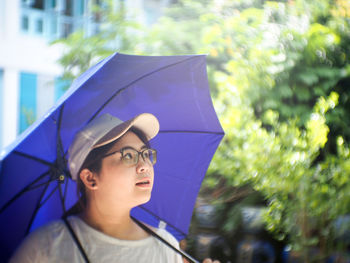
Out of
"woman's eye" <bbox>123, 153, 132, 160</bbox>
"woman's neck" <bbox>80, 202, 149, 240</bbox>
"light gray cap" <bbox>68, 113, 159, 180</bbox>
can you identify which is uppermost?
"light gray cap" <bbox>68, 113, 159, 180</bbox>

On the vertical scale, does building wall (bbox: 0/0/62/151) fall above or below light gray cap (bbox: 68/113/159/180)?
above

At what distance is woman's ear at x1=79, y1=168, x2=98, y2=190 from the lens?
1405 millimetres

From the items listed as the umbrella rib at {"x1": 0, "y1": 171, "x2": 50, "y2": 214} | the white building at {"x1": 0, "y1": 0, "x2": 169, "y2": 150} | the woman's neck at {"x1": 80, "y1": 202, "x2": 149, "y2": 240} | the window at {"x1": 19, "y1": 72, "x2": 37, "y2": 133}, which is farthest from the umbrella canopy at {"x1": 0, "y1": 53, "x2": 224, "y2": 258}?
the window at {"x1": 19, "y1": 72, "x2": 37, "y2": 133}

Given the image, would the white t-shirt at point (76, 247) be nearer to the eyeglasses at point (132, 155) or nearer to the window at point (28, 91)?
the eyeglasses at point (132, 155)

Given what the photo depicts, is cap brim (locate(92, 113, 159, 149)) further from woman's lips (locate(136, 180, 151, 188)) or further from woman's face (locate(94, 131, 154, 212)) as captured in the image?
woman's lips (locate(136, 180, 151, 188))

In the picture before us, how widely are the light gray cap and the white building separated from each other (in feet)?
20.4

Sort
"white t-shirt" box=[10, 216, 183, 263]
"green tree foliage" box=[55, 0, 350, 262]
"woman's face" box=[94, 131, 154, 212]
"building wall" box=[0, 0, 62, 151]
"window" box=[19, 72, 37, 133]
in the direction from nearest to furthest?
"white t-shirt" box=[10, 216, 183, 263], "woman's face" box=[94, 131, 154, 212], "green tree foliage" box=[55, 0, 350, 262], "building wall" box=[0, 0, 62, 151], "window" box=[19, 72, 37, 133]

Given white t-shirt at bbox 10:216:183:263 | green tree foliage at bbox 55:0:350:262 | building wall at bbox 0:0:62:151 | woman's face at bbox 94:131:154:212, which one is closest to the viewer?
white t-shirt at bbox 10:216:183:263

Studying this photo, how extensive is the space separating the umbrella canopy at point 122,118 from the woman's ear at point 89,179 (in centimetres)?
9

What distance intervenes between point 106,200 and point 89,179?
0.09 m

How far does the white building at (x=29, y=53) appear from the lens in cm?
767

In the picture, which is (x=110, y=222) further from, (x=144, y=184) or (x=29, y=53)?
(x=29, y=53)

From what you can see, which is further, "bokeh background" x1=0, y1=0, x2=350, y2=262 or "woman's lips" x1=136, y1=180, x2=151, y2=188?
"bokeh background" x1=0, y1=0, x2=350, y2=262

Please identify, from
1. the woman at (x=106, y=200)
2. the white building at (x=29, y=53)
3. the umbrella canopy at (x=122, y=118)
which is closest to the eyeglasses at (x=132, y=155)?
the woman at (x=106, y=200)
